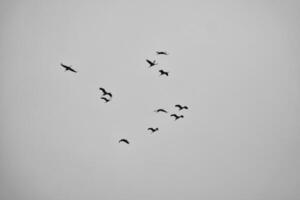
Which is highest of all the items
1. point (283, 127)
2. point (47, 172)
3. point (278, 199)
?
point (283, 127)

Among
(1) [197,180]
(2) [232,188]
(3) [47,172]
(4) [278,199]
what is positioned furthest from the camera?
(3) [47,172]

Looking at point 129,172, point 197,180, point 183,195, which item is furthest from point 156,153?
point 183,195

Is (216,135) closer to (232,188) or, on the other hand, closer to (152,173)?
(152,173)

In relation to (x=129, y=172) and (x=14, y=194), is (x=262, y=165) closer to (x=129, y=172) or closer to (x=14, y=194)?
(x=129, y=172)

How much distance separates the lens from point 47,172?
169 meters

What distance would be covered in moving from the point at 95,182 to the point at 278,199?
64365mm

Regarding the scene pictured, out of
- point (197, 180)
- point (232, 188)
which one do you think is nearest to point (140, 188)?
point (197, 180)

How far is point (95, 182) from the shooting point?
14662 cm

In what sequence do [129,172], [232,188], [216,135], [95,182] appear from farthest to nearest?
[216,135] → [129,172] → [95,182] → [232,188]

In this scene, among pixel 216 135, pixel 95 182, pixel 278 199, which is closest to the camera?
pixel 278 199

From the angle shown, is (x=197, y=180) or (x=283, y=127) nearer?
(x=197, y=180)

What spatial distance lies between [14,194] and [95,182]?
24.7m

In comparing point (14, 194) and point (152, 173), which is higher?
point (152, 173)

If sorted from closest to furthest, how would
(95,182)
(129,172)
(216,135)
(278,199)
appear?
(278,199)
(95,182)
(129,172)
(216,135)
